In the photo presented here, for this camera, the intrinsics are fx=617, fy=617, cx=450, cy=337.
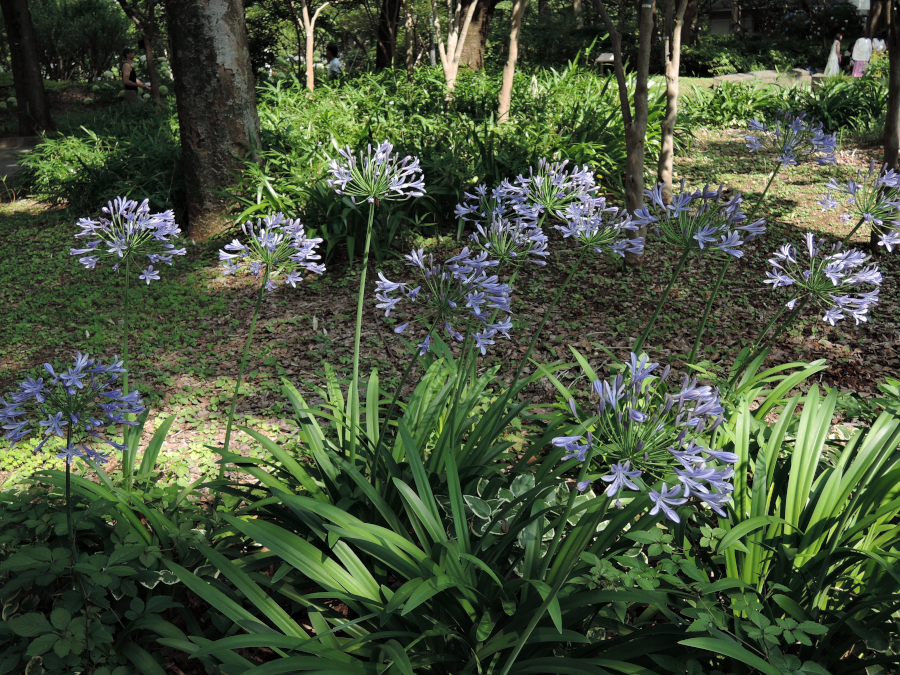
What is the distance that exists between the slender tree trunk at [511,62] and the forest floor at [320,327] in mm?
2323

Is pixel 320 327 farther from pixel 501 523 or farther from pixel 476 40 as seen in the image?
pixel 476 40

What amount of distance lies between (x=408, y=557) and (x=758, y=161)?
22.9ft

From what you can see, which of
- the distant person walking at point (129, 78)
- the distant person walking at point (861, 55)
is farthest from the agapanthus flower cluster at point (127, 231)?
the distant person walking at point (861, 55)

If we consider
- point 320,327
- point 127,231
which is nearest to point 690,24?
point 320,327

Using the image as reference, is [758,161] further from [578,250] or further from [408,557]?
[408,557]

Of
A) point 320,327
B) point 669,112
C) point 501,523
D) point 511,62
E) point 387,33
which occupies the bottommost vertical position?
point 320,327

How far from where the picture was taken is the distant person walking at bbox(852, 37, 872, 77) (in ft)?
41.4

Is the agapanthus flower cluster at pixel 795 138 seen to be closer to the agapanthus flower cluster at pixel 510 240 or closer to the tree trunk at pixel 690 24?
the agapanthus flower cluster at pixel 510 240

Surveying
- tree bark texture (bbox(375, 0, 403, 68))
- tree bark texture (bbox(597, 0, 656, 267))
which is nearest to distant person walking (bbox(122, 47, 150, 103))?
tree bark texture (bbox(375, 0, 403, 68))

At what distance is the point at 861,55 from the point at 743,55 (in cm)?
267

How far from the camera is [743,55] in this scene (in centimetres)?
1473

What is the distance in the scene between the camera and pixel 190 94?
17.3ft

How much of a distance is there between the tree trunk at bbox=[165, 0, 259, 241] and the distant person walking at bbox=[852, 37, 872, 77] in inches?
504

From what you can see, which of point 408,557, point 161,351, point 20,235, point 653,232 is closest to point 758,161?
point 653,232
